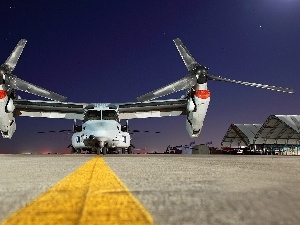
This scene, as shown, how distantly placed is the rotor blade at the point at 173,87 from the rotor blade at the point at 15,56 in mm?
8181

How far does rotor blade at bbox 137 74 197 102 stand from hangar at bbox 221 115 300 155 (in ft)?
101

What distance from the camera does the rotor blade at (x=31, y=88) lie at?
23.1m

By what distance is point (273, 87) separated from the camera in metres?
23.2

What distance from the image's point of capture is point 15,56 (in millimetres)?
24641

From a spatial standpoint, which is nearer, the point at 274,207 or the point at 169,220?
the point at 169,220

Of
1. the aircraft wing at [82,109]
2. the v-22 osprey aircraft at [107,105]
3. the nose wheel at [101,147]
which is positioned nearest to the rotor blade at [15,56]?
the v-22 osprey aircraft at [107,105]

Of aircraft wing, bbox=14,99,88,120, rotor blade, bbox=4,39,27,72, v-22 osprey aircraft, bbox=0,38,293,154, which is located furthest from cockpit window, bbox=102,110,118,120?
rotor blade, bbox=4,39,27,72

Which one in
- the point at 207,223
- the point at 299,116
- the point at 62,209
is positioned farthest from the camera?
the point at 299,116

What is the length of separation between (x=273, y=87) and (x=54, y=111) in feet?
52.0

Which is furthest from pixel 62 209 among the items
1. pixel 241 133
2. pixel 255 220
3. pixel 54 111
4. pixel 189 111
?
pixel 241 133

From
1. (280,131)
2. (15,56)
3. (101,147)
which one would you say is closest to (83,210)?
(101,147)

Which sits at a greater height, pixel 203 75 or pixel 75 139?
pixel 203 75

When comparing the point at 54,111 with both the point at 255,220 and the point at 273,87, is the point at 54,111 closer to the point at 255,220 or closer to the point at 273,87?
the point at 273,87

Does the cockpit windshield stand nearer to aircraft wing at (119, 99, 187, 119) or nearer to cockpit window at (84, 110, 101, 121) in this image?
cockpit window at (84, 110, 101, 121)
